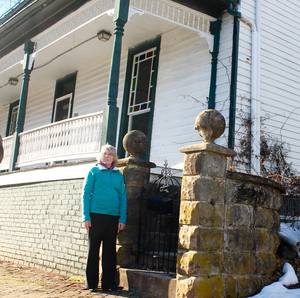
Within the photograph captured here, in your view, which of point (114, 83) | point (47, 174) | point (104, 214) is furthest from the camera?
point (47, 174)

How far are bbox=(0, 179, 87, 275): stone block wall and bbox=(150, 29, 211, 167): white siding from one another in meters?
2.50

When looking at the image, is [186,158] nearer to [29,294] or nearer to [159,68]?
[29,294]

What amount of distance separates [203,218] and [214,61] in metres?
4.83

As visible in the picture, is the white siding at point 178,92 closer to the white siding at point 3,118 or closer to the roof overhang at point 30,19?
the roof overhang at point 30,19

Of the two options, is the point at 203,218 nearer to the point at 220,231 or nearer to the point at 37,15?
the point at 220,231

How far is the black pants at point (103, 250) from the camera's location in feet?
18.2

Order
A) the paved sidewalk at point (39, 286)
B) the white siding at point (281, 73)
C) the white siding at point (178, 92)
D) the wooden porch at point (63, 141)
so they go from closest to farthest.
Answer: the paved sidewalk at point (39, 286) < the wooden porch at point (63, 141) < the white siding at point (178, 92) < the white siding at point (281, 73)

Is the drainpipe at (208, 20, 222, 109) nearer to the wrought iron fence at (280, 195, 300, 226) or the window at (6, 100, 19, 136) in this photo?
the wrought iron fence at (280, 195, 300, 226)

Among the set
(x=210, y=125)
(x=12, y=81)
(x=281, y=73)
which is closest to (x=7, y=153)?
(x=12, y=81)

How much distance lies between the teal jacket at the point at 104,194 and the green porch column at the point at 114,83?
5.52ft

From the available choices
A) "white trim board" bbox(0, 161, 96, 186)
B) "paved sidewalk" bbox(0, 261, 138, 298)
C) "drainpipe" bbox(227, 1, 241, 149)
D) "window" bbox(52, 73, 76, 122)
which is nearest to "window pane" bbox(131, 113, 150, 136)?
"drainpipe" bbox(227, 1, 241, 149)

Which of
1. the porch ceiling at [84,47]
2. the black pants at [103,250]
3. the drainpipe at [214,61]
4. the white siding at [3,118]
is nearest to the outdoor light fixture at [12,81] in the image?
the porch ceiling at [84,47]

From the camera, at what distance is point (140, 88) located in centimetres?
1093

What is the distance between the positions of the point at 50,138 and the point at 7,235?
85.0 inches
